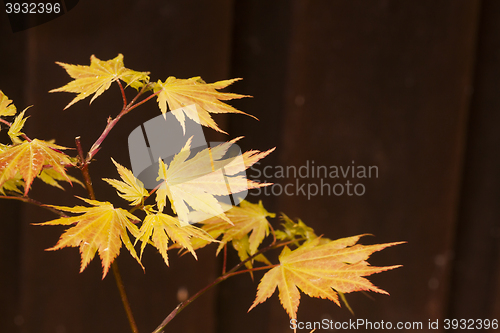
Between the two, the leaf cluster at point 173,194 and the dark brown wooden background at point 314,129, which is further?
the dark brown wooden background at point 314,129

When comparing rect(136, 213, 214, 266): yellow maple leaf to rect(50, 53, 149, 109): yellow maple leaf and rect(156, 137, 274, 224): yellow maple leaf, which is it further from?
rect(50, 53, 149, 109): yellow maple leaf

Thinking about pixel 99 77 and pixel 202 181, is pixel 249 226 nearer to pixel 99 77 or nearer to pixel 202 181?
pixel 202 181

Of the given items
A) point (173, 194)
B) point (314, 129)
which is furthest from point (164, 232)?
point (314, 129)

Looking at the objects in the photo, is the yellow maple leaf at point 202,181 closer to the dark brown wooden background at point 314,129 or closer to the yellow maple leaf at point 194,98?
the yellow maple leaf at point 194,98

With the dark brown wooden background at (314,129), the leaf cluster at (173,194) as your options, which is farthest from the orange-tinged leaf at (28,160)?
the dark brown wooden background at (314,129)

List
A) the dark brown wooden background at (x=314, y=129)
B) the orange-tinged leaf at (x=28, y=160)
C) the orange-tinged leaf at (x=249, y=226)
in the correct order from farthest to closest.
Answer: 1. the dark brown wooden background at (x=314, y=129)
2. the orange-tinged leaf at (x=249, y=226)
3. the orange-tinged leaf at (x=28, y=160)

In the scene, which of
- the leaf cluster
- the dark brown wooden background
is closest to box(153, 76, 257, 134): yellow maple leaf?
the leaf cluster
